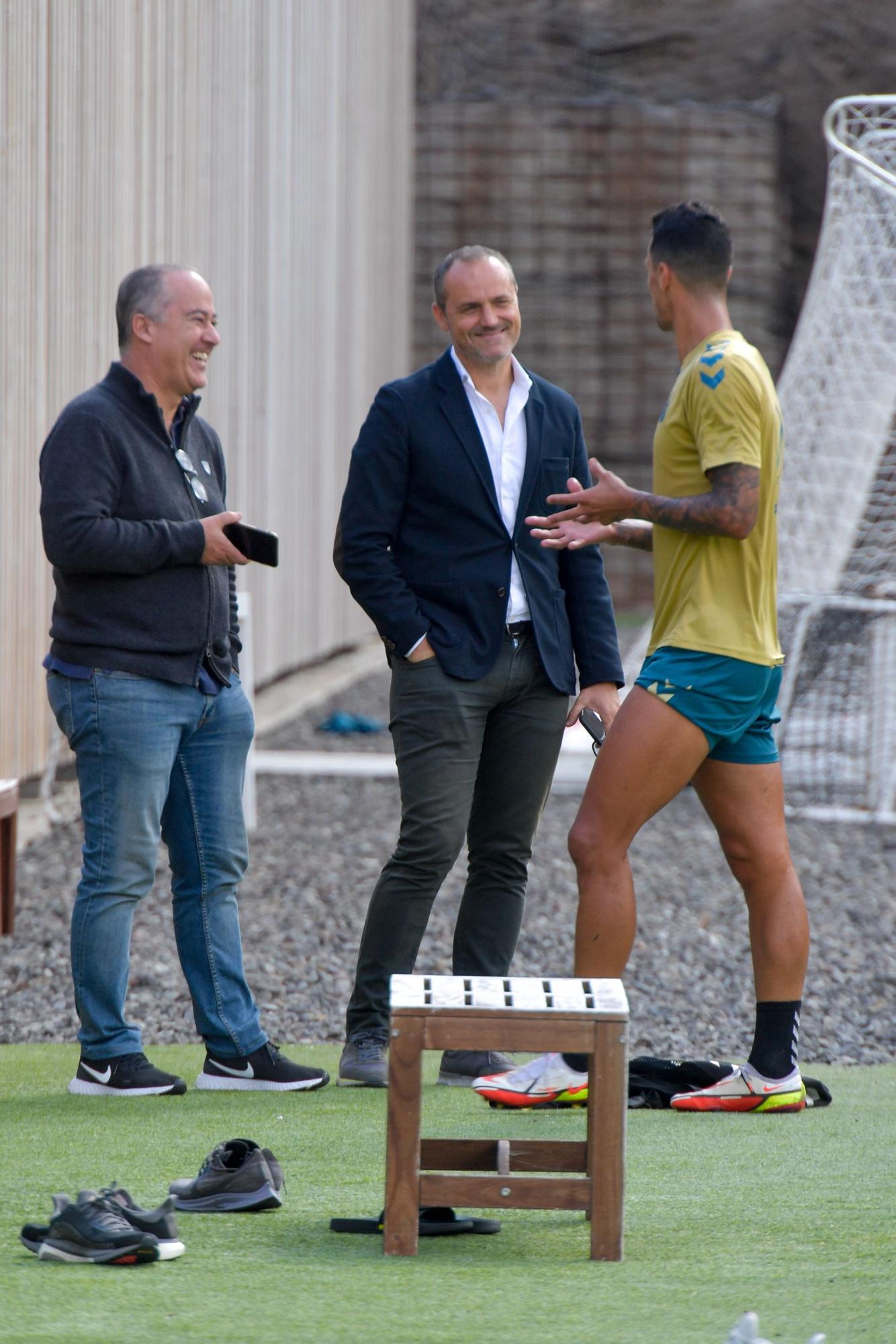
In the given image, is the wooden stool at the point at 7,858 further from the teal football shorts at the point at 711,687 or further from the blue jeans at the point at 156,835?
the teal football shorts at the point at 711,687

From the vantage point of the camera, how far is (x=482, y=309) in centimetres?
358

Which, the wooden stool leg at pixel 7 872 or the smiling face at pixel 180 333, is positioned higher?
the smiling face at pixel 180 333

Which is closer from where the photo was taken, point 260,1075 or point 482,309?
point 482,309

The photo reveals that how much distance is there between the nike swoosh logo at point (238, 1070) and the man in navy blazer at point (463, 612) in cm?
19

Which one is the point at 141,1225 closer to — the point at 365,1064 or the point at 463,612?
the point at 365,1064

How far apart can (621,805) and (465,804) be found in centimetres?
40

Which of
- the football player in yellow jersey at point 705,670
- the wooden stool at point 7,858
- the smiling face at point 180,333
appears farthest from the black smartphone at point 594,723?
the wooden stool at point 7,858

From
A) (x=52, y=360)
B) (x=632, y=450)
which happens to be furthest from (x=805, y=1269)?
(x=632, y=450)

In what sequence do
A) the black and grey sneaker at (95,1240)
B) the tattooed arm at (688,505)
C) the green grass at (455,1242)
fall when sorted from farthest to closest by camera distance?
the tattooed arm at (688,505)
the black and grey sneaker at (95,1240)
the green grass at (455,1242)

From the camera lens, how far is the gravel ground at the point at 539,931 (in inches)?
179

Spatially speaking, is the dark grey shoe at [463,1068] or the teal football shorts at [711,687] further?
the dark grey shoe at [463,1068]

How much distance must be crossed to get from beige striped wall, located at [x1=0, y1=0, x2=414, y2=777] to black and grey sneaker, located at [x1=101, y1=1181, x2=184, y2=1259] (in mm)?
4473

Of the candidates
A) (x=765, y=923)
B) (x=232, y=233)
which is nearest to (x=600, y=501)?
(x=765, y=923)

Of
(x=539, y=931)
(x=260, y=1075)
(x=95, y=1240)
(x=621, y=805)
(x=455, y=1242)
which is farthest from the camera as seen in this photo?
(x=539, y=931)
